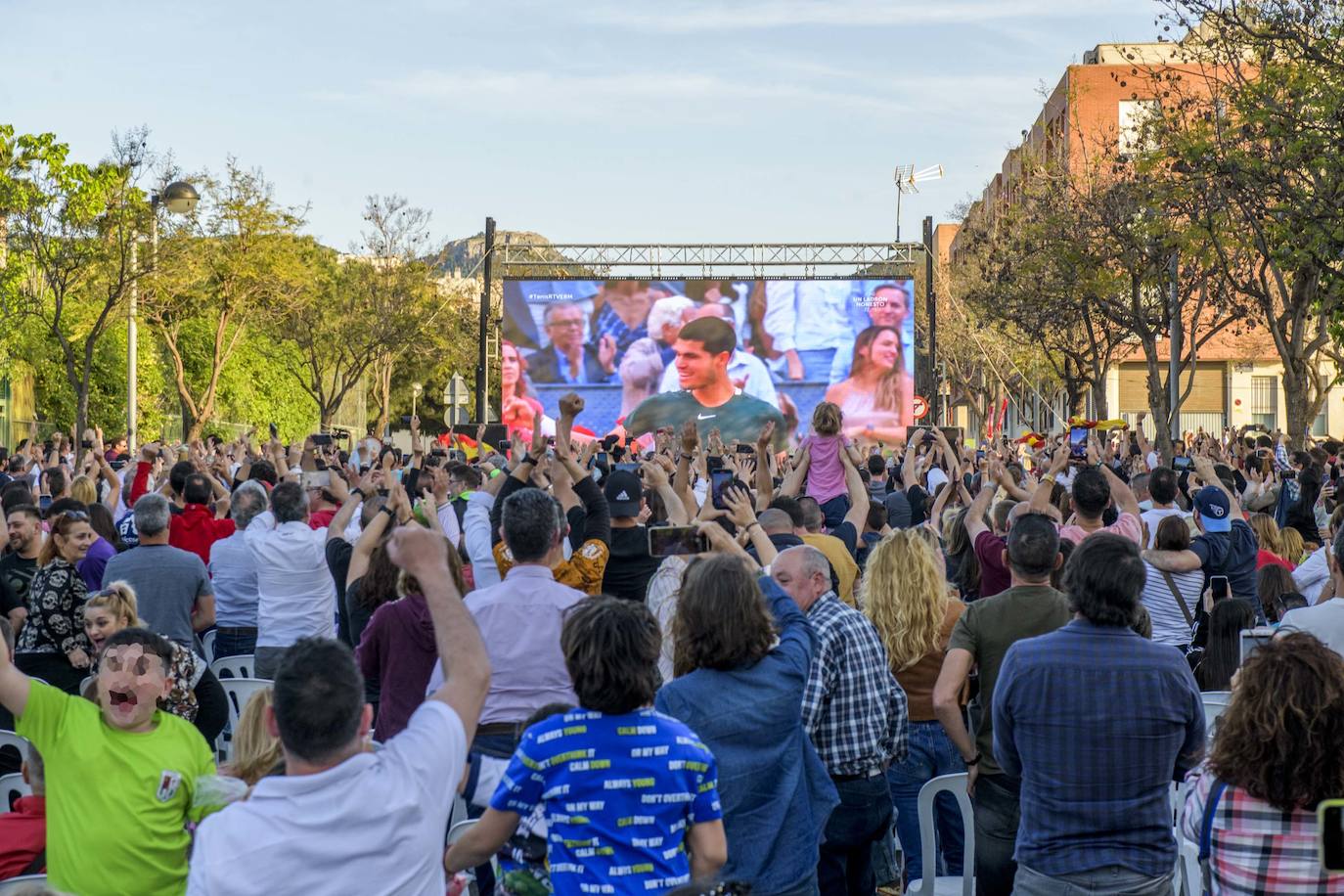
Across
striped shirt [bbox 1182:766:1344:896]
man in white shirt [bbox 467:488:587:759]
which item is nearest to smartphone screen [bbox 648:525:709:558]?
man in white shirt [bbox 467:488:587:759]

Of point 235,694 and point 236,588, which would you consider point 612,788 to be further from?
point 236,588

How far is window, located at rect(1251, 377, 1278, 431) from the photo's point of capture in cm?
5928

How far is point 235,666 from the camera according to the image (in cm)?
867

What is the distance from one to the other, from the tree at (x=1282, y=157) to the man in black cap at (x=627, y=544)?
32.2 ft

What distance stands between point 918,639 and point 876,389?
93.9 feet

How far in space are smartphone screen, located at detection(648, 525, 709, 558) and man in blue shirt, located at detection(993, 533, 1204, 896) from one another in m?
1.22

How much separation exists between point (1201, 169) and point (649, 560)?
43.9 feet

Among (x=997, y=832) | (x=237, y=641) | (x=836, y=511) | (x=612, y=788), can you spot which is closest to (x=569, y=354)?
(x=836, y=511)

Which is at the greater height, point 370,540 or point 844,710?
point 370,540

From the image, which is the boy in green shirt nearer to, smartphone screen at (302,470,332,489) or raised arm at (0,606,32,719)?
raised arm at (0,606,32,719)

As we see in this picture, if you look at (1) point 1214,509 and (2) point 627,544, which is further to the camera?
(1) point 1214,509

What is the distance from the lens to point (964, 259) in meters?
52.5

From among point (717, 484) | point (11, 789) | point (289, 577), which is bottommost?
point (11, 789)

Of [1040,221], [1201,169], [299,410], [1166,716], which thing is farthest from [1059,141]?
[1166,716]
